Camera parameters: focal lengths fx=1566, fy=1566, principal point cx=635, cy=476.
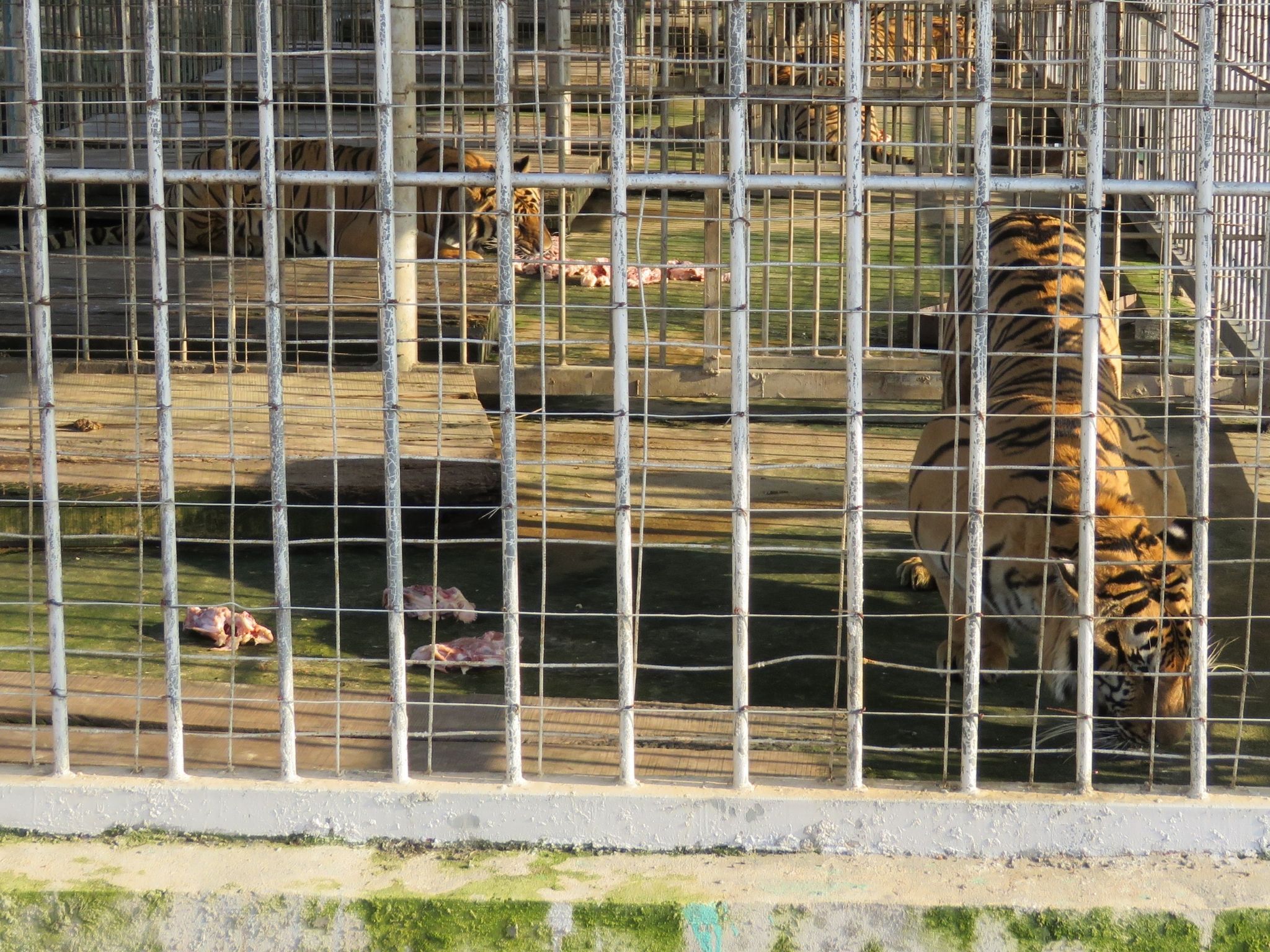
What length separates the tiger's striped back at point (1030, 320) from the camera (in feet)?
16.6

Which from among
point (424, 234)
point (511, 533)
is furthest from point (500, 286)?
point (424, 234)

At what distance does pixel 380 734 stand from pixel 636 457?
10.5ft

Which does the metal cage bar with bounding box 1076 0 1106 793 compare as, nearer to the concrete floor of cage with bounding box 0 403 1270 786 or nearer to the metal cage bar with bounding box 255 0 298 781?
the concrete floor of cage with bounding box 0 403 1270 786

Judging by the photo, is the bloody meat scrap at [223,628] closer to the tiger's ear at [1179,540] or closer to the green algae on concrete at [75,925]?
the green algae on concrete at [75,925]

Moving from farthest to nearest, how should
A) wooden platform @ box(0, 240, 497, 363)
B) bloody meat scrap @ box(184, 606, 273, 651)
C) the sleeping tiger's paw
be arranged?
wooden platform @ box(0, 240, 497, 363), the sleeping tiger's paw, bloody meat scrap @ box(184, 606, 273, 651)

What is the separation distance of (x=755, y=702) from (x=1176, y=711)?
1.18 m

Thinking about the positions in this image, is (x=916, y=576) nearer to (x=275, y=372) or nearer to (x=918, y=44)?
(x=275, y=372)

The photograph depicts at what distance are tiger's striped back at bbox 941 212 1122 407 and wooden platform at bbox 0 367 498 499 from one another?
1784mm

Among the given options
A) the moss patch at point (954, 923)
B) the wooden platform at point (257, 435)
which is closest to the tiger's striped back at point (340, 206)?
the wooden platform at point (257, 435)

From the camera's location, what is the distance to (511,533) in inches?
125

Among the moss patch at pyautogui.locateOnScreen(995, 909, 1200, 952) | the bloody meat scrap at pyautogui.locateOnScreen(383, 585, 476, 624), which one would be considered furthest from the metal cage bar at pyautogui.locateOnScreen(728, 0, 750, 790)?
the bloody meat scrap at pyautogui.locateOnScreen(383, 585, 476, 624)

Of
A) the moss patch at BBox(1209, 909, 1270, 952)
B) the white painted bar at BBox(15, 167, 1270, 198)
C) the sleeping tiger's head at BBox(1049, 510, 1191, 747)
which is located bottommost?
the moss patch at BBox(1209, 909, 1270, 952)

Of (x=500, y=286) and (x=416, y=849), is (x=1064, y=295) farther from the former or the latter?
(x=416, y=849)

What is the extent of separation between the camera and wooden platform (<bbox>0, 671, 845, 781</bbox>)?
3.47 m
